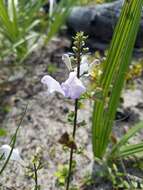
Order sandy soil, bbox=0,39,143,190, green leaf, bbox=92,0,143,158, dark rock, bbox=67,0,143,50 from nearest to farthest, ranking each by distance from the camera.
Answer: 1. green leaf, bbox=92,0,143,158
2. sandy soil, bbox=0,39,143,190
3. dark rock, bbox=67,0,143,50

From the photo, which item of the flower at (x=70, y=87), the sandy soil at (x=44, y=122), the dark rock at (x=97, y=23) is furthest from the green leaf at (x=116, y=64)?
the dark rock at (x=97, y=23)

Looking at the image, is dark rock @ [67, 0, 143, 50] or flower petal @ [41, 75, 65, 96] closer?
flower petal @ [41, 75, 65, 96]

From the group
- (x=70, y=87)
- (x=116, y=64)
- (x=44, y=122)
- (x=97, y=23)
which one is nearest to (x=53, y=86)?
(x=70, y=87)

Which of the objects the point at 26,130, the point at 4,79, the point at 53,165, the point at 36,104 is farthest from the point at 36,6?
the point at 53,165

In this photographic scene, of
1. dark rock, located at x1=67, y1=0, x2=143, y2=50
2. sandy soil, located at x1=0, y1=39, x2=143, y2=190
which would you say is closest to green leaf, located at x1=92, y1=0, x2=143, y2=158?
sandy soil, located at x1=0, y1=39, x2=143, y2=190

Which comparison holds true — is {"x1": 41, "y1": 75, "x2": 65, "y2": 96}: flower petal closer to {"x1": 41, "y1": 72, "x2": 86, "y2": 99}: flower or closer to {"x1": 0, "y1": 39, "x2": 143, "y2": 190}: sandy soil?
{"x1": 41, "y1": 72, "x2": 86, "y2": 99}: flower

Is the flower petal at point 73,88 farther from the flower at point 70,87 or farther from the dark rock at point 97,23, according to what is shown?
the dark rock at point 97,23

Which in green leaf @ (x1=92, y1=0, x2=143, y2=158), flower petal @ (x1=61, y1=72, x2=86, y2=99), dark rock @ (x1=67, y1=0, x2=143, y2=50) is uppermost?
dark rock @ (x1=67, y1=0, x2=143, y2=50)

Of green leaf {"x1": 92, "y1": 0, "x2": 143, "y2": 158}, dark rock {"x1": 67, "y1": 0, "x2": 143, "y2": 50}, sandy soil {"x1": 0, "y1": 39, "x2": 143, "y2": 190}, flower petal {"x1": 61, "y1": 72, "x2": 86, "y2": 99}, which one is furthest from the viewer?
dark rock {"x1": 67, "y1": 0, "x2": 143, "y2": 50}
